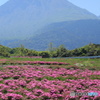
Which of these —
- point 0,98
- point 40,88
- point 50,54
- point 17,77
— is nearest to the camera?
point 0,98

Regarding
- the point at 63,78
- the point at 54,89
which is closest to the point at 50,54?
the point at 63,78

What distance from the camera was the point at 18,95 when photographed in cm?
1054

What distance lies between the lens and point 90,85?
1363cm

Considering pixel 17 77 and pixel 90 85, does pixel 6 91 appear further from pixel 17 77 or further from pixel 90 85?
pixel 90 85

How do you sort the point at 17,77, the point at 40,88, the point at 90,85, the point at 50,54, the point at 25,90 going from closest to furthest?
1. the point at 25,90
2. the point at 40,88
3. the point at 90,85
4. the point at 17,77
5. the point at 50,54

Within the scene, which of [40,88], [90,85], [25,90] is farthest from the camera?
[90,85]

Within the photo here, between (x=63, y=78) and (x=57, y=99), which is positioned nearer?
(x=57, y=99)

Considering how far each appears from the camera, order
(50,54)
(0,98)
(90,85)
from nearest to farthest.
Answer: (0,98) < (90,85) < (50,54)

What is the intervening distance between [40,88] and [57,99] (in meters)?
1.96

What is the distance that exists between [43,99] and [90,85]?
4.03m

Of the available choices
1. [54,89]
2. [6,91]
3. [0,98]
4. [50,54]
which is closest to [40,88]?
[54,89]

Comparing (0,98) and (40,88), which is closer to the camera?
(0,98)

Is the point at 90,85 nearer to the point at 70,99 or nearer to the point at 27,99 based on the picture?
the point at 70,99

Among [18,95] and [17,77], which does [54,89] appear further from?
[17,77]
